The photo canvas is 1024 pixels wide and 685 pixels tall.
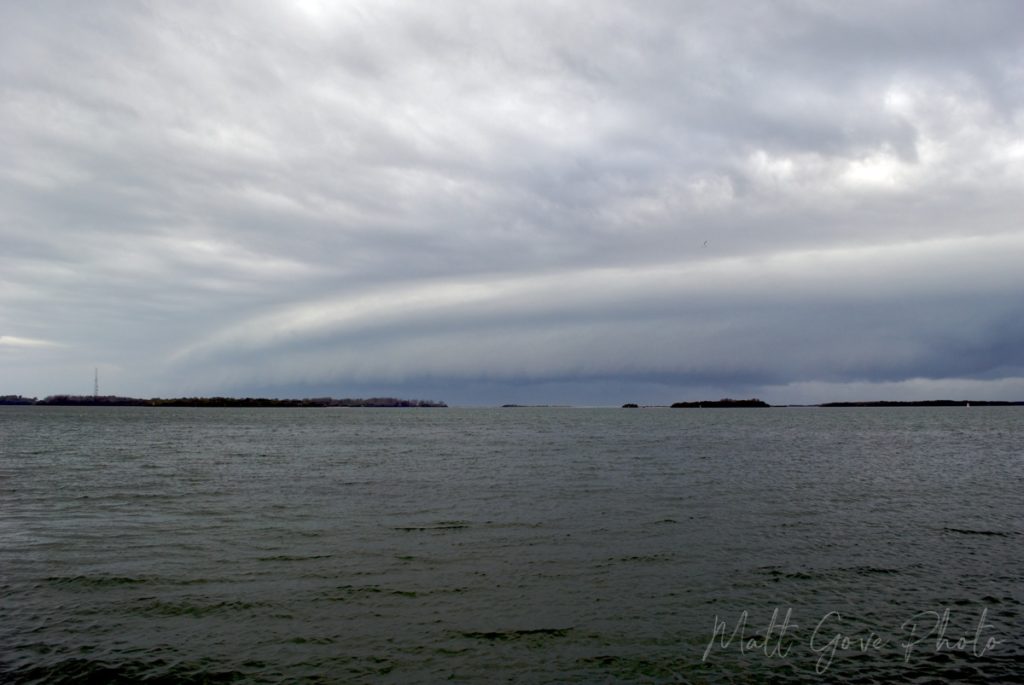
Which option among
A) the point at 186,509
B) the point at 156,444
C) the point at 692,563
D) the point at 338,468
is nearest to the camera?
the point at 692,563

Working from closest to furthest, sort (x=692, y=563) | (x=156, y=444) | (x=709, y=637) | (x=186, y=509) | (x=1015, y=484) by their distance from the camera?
(x=709, y=637), (x=692, y=563), (x=186, y=509), (x=1015, y=484), (x=156, y=444)

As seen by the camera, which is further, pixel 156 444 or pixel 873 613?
pixel 156 444

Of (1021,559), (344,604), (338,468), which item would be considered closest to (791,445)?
(338,468)

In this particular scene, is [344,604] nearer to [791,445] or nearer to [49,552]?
[49,552]

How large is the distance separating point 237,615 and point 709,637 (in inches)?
508

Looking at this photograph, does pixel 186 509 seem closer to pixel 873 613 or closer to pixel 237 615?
pixel 237 615

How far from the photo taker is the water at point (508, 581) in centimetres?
1548

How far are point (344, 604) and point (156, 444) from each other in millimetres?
80156

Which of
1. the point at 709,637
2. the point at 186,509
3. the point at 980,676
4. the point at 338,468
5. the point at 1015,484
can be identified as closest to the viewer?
the point at 980,676

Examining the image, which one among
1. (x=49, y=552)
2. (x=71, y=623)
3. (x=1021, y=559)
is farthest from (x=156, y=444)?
(x=1021, y=559)

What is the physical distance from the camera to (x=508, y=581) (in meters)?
21.8

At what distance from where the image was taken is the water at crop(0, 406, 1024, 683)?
15.5 metres

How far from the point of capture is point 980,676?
47.9ft

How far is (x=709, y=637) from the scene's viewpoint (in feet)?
56.2
